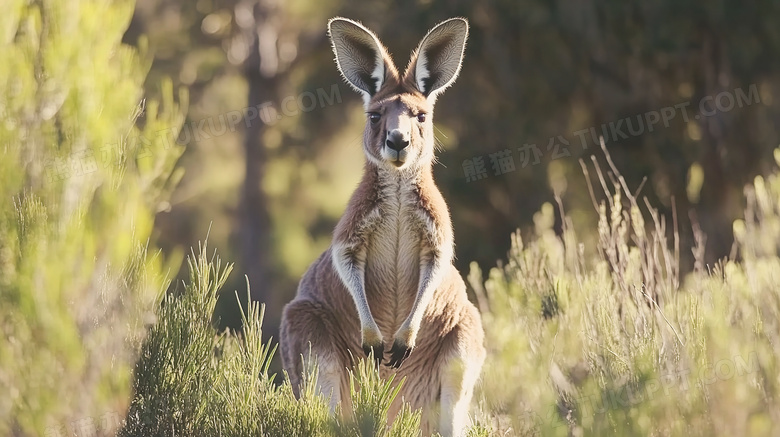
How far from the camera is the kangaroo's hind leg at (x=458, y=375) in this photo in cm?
439

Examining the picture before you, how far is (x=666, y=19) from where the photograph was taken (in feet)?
36.3


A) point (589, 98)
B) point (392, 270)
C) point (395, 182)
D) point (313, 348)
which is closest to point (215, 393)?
point (313, 348)

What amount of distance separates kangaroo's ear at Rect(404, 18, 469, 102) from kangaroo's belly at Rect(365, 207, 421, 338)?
641 mm

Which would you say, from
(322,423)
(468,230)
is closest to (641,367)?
(322,423)

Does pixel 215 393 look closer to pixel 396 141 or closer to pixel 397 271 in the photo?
pixel 397 271

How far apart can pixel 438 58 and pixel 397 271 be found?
3.29ft

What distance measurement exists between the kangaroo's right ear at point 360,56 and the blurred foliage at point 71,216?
1.01 m

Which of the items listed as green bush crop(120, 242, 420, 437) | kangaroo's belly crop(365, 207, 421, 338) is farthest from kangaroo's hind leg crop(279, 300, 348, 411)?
kangaroo's belly crop(365, 207, 421, 338)

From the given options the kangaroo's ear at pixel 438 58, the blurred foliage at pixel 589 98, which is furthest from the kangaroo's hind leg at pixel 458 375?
the blurred foliage at pixel 589 98

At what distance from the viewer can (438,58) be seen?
15.1 ft

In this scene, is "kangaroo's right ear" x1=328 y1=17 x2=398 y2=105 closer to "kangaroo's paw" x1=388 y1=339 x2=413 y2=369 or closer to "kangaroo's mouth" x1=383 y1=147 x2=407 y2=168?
"kangaroo's mouth" x1=383 y1=147 x2=407 y2=168

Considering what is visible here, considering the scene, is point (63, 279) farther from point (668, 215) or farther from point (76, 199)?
point (668, 215)

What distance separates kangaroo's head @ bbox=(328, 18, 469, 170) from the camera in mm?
4387

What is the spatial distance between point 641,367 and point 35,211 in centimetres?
223
